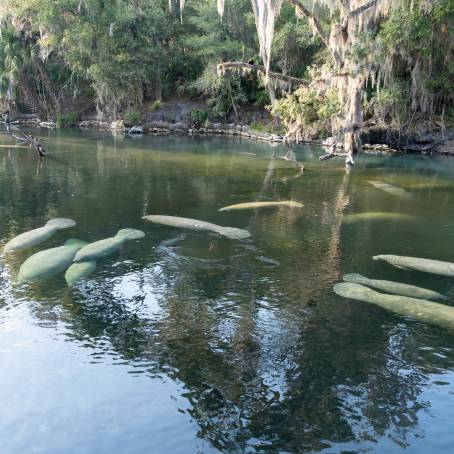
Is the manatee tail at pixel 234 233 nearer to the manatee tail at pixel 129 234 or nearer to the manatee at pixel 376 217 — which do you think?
the manatee tail at pixel 129 234

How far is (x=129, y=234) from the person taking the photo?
1091cm

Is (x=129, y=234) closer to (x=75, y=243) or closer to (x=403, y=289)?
(x=75, y=243)

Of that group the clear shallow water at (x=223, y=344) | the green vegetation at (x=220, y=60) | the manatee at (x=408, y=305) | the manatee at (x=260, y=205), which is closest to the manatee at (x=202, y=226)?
the clear shallow water at (x=223, y=344)

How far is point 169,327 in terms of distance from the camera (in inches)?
284

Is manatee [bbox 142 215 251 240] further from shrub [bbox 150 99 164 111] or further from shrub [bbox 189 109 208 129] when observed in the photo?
shrub [bbox 150 99 164 111]

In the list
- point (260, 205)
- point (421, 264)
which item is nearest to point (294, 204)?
point (260, 205)

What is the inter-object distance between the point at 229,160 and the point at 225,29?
16.6 m

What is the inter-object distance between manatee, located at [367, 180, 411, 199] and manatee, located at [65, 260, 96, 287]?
35.7 ft

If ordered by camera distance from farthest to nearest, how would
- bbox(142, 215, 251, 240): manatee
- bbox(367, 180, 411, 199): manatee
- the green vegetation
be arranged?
the green vegetation
bbox(367, 180, 411, 199): manatee
bbox(142, 215, 251, 240): manatee

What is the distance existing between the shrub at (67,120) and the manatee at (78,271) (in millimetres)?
34222

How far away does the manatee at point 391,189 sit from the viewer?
16747mm

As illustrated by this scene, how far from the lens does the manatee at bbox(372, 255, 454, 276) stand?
30.2 ft

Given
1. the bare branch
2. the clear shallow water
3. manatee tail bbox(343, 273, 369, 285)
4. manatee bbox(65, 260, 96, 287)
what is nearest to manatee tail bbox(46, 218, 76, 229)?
the clear shallow water

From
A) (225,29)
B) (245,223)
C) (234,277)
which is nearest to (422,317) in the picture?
(234,277)
